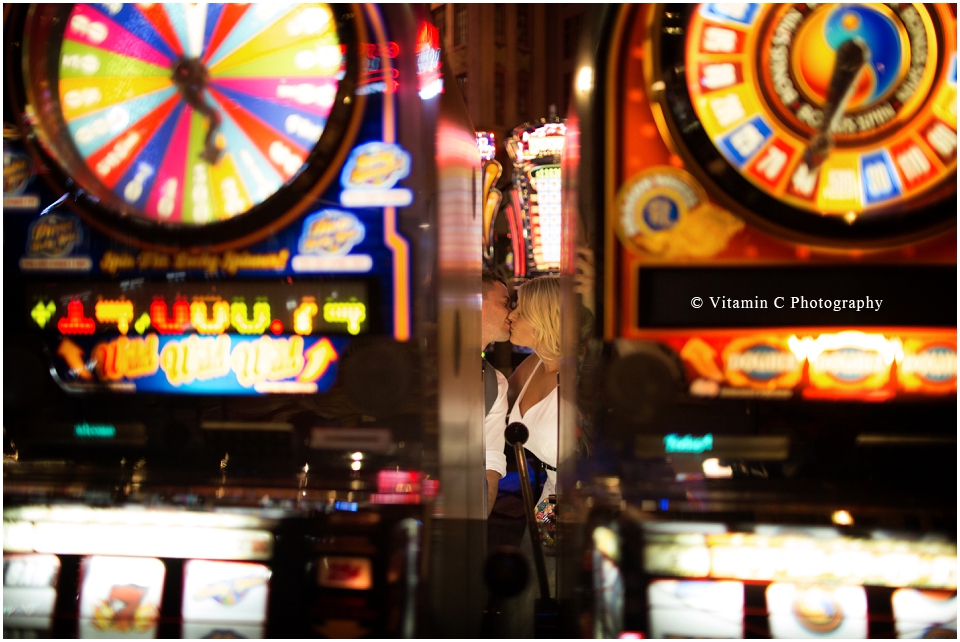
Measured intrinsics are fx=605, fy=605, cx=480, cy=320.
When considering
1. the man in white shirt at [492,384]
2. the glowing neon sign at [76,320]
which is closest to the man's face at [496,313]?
the man in white shirt at [492,384]

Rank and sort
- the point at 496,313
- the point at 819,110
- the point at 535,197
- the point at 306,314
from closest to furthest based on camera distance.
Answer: the point at 819,110 < the point at 306,314 < the point at 535,197 < the point at 496,313

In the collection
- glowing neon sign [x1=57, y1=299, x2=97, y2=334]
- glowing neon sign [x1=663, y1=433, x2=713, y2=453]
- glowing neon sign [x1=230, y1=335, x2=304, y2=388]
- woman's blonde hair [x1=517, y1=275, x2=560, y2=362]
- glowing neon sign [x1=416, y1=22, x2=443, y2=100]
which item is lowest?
glowing neon sign [x1=663, y1=433, x2=713, y2=453]

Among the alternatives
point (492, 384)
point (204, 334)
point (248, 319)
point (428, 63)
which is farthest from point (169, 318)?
point (492, 384)

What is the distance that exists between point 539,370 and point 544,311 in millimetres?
529

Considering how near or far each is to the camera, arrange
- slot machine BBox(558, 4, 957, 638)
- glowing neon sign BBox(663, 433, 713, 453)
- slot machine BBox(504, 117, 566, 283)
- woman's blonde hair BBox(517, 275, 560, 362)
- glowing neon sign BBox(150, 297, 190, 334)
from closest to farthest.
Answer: slot machine BBox(558, 4, 957, 638)
glowing neon sign BBox(663, 433, 713, 453)
glowing neon sign BBox(150, 297, 190, 334)
slot machine BBox(504, 117, 566, 283)
woman's blonde hair BBox(517, 275, 560, 362)

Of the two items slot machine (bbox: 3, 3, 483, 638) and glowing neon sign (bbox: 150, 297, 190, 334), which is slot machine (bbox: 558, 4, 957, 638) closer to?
slot machine (bbox: 3, 3, 483, 638)

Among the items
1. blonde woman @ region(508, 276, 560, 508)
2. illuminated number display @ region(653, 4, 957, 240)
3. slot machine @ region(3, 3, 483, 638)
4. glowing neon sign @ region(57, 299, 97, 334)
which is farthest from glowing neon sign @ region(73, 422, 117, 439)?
blonde woman @ region(508, 276, 560, 508)

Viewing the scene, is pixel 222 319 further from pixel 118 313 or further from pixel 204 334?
pixel 118 313

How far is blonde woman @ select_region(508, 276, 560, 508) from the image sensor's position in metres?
2.98

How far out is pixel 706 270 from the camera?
56.7 inches

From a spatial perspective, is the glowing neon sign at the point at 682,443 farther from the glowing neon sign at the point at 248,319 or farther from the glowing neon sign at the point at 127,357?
the glowing neon sign at the point at 127,357

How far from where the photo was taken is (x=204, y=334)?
1.56 metres

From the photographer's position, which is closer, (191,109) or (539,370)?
(191,109)

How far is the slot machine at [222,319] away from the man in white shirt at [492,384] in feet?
5.45
